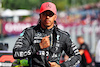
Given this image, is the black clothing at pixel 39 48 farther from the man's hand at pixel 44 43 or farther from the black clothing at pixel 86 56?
the black clothing at pixel 86 56

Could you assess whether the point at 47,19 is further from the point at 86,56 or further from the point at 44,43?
the point at 86,56

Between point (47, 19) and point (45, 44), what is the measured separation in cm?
35

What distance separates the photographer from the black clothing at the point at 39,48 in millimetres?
2457

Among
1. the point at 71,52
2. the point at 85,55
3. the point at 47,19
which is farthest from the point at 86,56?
the point at 47,19

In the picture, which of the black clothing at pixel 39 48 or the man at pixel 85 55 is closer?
the black clothing at pixel 39 48

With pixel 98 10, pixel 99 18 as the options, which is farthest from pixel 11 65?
pixel 98 10

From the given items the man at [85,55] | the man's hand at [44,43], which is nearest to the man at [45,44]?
the man's hand at [44,43]

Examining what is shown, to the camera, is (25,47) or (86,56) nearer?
(25,47)

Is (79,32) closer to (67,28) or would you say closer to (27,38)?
(67,28)

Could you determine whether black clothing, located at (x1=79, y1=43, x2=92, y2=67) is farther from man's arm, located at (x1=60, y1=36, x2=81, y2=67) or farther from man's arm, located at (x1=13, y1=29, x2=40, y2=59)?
man's arm, located at (x1=13, y1=29, x2=40, y2=59)

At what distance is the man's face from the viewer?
2.55m

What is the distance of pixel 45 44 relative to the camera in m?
2.41

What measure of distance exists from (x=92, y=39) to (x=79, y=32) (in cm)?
99

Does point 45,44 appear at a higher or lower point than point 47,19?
lower
